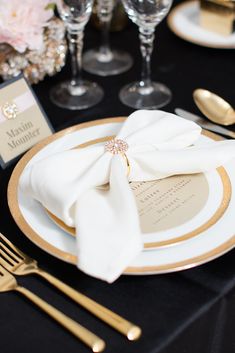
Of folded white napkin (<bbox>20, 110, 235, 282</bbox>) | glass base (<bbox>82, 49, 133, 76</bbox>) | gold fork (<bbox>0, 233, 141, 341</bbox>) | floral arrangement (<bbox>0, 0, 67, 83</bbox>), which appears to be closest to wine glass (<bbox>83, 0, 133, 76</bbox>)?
glass base (<bbox>82, 49, 133, 76</bbox>)

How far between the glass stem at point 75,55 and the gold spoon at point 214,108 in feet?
0.70

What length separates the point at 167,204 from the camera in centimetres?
62

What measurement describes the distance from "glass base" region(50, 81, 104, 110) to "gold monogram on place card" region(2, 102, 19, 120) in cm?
16

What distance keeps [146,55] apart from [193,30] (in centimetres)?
21

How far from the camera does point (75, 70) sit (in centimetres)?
97

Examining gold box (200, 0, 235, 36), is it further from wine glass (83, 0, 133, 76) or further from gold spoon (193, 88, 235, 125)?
gold spoon (193, 88, 235, 125)

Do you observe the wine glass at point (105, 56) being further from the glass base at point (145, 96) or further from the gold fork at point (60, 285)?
the gold fork at point (60, 285)

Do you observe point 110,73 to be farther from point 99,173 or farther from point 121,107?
point 99,173

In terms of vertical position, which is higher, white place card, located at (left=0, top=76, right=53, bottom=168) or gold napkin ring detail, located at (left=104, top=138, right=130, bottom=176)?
gold napkin ring detail, located at (left=104, top=138, right=130, bottom=176)

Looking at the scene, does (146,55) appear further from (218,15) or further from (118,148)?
(118,148)

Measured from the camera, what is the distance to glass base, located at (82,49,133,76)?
1.05m

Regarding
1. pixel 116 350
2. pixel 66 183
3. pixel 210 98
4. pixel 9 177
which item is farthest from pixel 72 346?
pixel 210 98

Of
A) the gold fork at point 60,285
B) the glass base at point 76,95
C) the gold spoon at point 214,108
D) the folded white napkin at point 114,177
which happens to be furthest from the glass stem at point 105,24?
the gold fork at point 60,285

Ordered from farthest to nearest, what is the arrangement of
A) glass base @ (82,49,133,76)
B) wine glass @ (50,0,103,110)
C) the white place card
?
glass base @ (82,49,133,76) < wine glass @ (50,0,103,110) < the white place card
